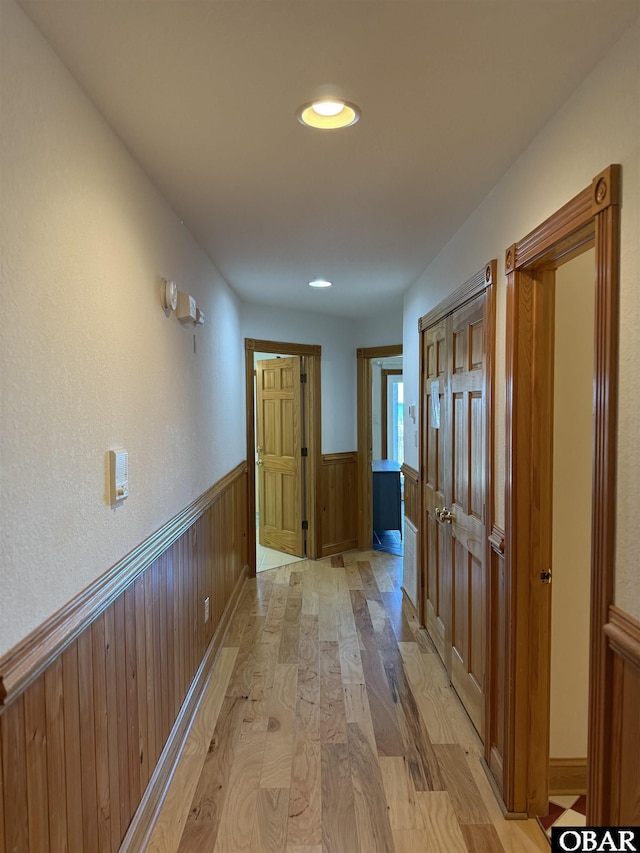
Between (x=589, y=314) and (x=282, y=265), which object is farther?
(x=282, y=265)

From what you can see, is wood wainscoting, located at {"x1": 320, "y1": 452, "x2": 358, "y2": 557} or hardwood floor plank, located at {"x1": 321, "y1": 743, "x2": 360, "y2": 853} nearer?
hardwood floor plank, located at {"x1": 321, "y1": 743, "x2": 360, "y2": 853}

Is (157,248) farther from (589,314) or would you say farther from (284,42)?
(589,314)

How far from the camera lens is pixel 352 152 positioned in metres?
1.78

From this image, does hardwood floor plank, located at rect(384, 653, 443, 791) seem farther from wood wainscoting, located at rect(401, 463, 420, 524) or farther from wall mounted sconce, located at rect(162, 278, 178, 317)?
wall mounted sconce, located at rect(162, 278, 178, 317)

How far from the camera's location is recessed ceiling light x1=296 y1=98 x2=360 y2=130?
1.49 m

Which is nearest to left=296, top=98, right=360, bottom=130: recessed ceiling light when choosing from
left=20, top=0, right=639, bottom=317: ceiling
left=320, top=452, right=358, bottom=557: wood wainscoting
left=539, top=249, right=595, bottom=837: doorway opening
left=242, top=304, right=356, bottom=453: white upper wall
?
left=20, top=0, right=639, bottom=317: ceiling

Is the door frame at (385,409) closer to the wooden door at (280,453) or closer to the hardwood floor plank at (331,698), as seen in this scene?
the wooden door at (280,453)

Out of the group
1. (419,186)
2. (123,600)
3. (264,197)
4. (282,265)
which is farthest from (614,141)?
(282,265)

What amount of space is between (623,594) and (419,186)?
1609 mm

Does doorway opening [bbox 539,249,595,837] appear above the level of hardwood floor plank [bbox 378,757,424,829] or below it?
above

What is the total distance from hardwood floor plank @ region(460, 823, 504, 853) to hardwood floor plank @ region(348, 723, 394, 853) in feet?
0.85

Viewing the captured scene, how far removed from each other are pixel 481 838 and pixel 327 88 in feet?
7.79

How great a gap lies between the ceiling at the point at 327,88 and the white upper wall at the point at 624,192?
0.18ft

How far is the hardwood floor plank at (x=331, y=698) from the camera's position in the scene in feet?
7.84
